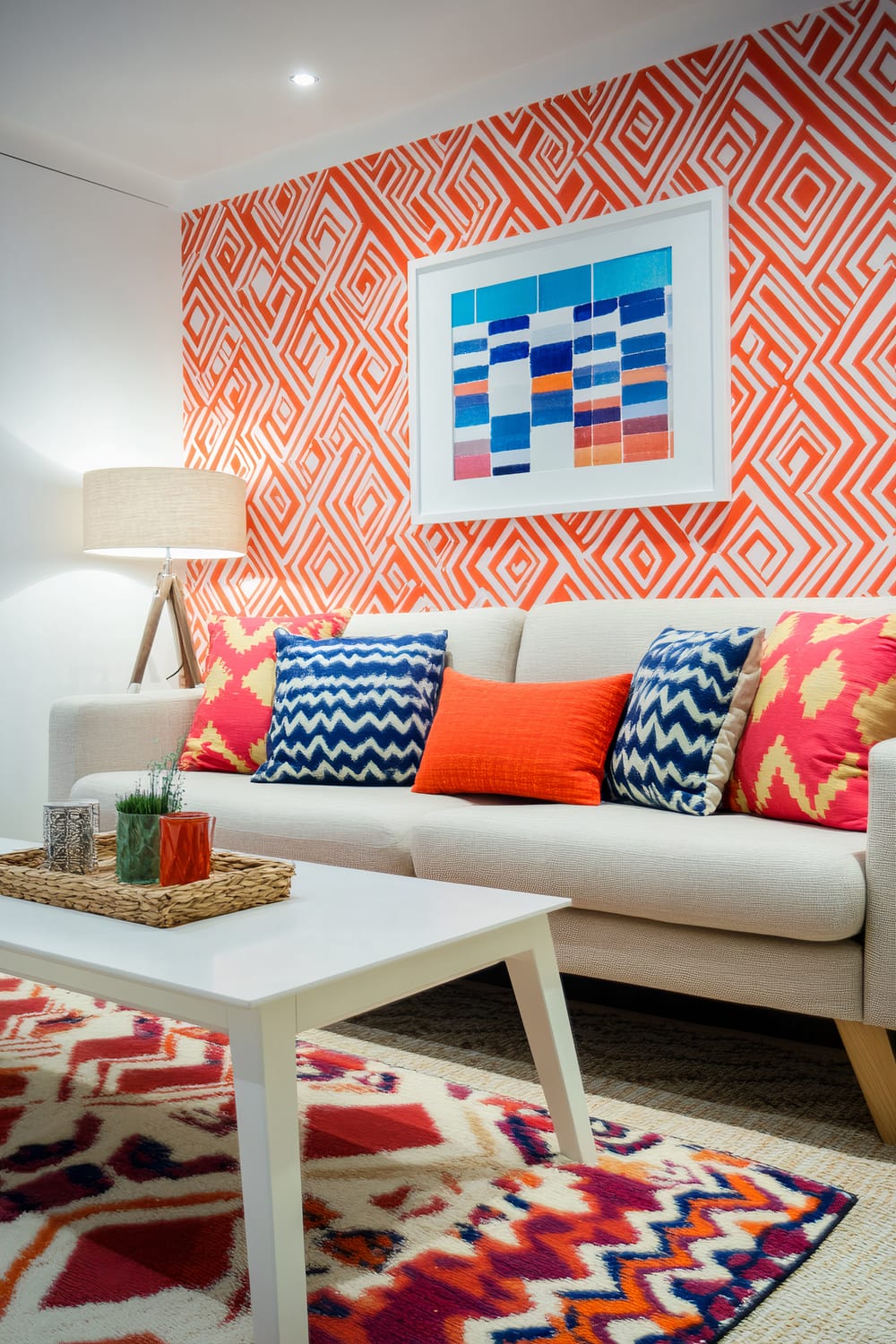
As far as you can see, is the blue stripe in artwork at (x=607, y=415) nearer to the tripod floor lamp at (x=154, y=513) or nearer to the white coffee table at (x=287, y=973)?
the tripod floor lamp at (x=154, y=513)

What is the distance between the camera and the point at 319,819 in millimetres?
2553

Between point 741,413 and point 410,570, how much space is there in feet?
3.89

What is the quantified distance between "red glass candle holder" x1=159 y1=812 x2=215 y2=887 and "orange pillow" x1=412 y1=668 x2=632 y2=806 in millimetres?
962

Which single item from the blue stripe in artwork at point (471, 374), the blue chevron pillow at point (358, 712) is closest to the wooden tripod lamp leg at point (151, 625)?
the blue chevron pillow at point (358, 712)

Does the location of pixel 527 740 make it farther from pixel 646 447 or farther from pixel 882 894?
pixel 646 447

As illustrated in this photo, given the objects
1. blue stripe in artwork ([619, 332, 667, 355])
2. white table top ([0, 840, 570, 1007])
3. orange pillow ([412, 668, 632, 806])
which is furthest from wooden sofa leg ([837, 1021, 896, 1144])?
blue stripe in artwork ([619, 332, 667, 355])

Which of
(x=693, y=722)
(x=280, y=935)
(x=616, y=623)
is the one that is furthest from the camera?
(x=616, y=623)

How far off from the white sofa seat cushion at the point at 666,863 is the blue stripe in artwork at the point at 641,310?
1467 mm

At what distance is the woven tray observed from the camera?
1574 mm

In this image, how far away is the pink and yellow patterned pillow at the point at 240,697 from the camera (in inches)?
128

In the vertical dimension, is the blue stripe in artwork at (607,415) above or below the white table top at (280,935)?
above

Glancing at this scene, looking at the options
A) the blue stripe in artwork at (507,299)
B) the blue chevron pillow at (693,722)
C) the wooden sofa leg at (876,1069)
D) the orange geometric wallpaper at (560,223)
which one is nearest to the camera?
the wooden sofa leg at (876,1069)

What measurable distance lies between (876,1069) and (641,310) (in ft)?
7.03

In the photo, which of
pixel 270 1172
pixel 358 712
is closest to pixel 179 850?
pixel 270 1172
